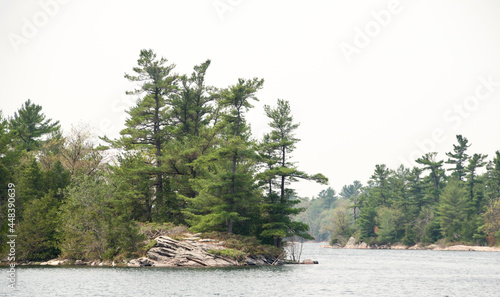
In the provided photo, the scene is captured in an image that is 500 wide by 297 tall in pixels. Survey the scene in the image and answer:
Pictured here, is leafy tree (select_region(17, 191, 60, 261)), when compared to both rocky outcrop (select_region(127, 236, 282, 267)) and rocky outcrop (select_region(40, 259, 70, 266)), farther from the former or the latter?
rocky outcrop (select_region(127, 236, 282, 267))

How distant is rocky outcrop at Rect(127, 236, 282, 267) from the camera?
48412 millimetres

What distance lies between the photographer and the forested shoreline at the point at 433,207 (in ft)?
365

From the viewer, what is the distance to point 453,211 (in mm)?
113688

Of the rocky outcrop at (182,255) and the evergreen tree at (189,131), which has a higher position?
the evergreen tree at (189,131)

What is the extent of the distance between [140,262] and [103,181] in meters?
16.6

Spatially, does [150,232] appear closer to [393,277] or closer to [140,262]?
[140,262]

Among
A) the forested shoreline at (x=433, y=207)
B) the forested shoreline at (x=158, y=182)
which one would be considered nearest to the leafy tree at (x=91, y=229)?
the forested shoreline at (x=158, y=182)

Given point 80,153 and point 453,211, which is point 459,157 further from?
point 80,153

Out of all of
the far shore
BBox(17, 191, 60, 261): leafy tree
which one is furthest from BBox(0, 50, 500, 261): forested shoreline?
the far shore

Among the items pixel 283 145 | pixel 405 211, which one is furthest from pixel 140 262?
pixel 405 211

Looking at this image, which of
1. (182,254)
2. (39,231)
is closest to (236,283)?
(182,254)

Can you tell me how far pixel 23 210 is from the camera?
5372 cm

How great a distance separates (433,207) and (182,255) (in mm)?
96051

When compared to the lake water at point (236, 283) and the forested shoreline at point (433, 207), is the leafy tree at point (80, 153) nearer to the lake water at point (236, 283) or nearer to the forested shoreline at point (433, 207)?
the lake water at point (236, 283)
